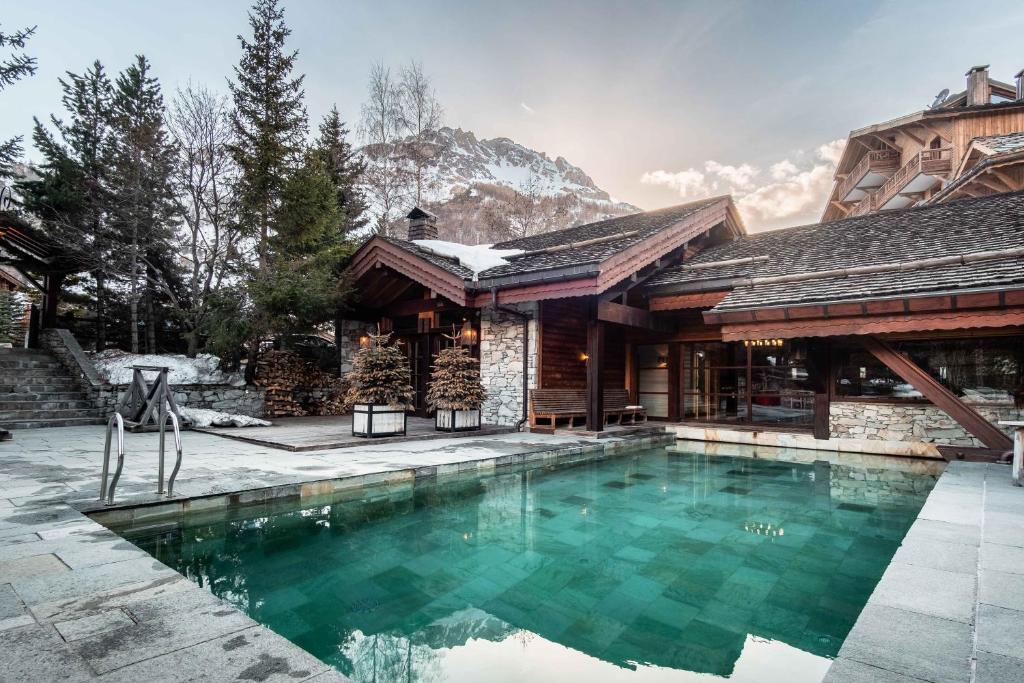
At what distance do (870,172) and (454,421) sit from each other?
25415 mm

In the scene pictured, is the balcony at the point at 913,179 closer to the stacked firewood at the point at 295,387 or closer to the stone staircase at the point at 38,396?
the stacked firewood at the point at 295,387

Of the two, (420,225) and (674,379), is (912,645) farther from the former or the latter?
(420,225)

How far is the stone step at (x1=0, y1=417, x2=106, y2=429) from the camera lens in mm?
8781

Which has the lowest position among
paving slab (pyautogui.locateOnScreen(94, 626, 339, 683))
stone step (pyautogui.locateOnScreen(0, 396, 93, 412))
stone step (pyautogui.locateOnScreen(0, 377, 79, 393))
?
paving slab (pyautogui.locateOnScreen(94, 626, 339, 683))

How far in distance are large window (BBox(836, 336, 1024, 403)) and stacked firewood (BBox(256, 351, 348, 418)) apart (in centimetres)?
1079

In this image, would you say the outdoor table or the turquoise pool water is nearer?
the turquoise pool water

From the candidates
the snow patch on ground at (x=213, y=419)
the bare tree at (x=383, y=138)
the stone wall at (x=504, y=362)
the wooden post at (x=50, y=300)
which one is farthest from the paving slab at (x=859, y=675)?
the bare tree at (x=383, y=138)

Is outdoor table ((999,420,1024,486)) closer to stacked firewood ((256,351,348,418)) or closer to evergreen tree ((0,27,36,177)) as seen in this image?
stacked firewood ((256,351,348,418))

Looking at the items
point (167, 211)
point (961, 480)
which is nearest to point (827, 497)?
point (961, 480)

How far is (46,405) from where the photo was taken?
31.2ft

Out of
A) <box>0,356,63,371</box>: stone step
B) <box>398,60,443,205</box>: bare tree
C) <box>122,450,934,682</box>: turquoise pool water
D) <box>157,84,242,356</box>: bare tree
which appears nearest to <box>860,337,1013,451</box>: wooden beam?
<box>122,450,934,682</box>: turquoise pool water

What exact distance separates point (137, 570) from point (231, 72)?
16.4m

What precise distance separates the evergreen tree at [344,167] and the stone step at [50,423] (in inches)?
341

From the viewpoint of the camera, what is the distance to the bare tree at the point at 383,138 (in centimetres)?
1953
